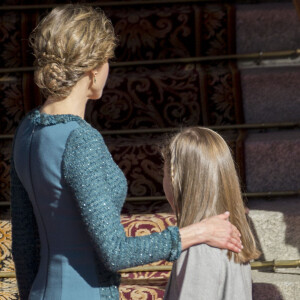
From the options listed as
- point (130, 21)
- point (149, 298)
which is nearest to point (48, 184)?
point (149, 298)

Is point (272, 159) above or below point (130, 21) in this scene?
below

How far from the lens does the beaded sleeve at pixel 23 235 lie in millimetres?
2184

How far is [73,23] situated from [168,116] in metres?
1.75

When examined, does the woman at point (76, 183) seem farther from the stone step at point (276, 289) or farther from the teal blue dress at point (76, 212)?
the stone step at point (276, 289)

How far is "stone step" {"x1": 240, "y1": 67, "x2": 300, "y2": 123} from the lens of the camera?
12.1 ft

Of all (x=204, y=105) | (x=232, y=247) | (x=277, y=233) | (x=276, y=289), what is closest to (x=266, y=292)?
(x=276, y=289)

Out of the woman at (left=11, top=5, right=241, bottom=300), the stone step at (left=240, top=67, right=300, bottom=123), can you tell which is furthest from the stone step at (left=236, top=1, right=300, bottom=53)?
the woman at (left=11, top=5, right=241, bottom=300)

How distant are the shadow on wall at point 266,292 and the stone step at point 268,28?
4.47 ft

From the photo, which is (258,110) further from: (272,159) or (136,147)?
(136,147)

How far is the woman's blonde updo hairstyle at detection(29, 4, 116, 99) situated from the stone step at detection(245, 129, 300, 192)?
1.56m

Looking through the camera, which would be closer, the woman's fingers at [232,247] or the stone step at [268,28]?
the woman's fingers at [232,247]

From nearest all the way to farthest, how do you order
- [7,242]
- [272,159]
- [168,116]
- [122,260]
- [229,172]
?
1. [122,260]
2. [229,172]
3. [7,242]
4. [272,159]
5. [168,116]

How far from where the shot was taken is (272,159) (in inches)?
137

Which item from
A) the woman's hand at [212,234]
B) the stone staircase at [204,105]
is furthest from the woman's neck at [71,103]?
the stone staircase at [204,105]
